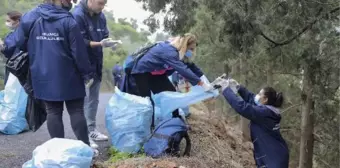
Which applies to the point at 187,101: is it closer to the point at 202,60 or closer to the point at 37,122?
the point at 37,122

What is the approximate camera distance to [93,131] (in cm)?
569

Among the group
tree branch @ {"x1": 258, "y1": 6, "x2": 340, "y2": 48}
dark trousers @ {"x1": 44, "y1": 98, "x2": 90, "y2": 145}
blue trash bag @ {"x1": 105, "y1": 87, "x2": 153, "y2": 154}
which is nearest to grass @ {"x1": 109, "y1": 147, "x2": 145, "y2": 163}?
blue trash bag @ {"x1": 105, "y1": 87, "x2": 153, "y2": 154}

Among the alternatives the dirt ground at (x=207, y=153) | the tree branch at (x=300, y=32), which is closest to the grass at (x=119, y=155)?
the dirt ground at (x=207, y=153)

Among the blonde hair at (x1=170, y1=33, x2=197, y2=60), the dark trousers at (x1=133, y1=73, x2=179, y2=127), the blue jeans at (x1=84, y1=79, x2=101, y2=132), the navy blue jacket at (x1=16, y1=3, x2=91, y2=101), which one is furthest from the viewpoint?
the blue jeans at (x1=84, y1=79, x2=101, y2=132)

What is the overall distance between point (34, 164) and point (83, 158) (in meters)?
0.38

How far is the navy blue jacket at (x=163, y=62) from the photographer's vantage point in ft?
15.6

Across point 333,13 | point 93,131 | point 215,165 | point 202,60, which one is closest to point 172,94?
point 215,165

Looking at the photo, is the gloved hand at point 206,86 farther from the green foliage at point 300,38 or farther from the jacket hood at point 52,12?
the jacket hood at point 52,12

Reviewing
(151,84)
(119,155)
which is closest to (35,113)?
(119,155)

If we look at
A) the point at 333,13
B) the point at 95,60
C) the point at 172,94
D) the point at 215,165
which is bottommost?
the point at 215,165

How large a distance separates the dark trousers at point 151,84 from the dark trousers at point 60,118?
105cm

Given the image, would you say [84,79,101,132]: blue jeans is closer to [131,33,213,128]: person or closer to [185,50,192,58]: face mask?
[131,33,213,128]: person

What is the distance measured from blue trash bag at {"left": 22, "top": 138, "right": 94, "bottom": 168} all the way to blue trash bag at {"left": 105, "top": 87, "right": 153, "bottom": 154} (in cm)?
105

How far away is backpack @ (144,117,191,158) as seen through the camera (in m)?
4.59
